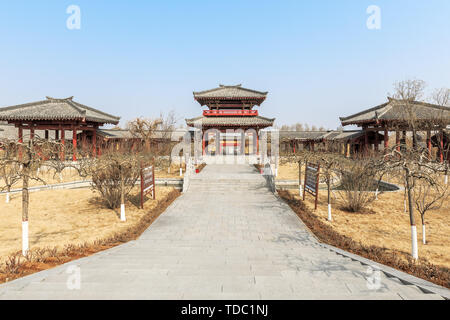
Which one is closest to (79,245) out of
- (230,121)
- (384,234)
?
(384,234)

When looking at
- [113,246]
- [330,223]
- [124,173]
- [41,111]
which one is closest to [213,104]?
[41,111]

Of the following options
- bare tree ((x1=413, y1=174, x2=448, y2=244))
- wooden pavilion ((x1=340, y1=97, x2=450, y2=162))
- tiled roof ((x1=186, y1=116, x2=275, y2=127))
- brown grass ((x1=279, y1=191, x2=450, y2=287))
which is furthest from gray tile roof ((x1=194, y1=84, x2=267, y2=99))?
bare tree ((x1=413, y1=174, x2=448, y2=244))

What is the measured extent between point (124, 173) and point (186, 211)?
2934 millimetres

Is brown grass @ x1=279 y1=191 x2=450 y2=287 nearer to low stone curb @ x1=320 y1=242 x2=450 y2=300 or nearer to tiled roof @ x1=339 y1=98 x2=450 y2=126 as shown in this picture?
low stone curb @ x1=320 y1=242 x2=450 y2=300

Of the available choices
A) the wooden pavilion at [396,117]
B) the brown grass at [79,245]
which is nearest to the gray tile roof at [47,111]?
the brown grass at [79,245]

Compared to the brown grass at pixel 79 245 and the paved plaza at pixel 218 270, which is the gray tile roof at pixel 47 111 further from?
the paved plaza at pixel 218 270

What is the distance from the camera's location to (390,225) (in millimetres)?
9250

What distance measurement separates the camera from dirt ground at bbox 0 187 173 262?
734 centimetres

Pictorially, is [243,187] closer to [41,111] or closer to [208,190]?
[208,190]

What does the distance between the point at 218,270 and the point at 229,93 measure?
2626 cm

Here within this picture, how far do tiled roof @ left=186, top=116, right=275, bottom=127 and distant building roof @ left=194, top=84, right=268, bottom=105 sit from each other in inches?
89.1

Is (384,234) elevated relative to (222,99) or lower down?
lower down

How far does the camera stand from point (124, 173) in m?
10.2

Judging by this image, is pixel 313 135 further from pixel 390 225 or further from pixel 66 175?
pixel 66 175
